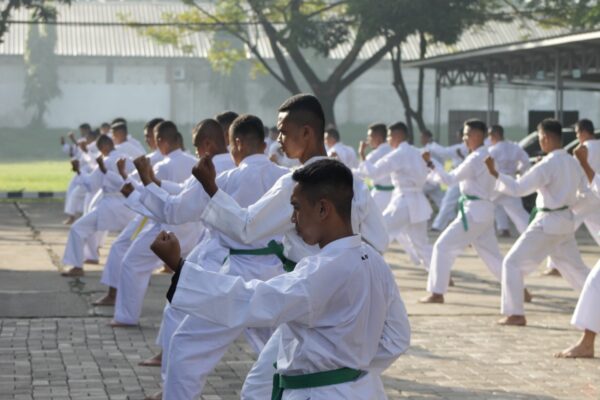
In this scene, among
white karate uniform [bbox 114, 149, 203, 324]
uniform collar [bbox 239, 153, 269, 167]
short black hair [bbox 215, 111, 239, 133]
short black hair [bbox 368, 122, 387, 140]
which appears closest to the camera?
uniform collar [bbox 239, 153, 269, 167]

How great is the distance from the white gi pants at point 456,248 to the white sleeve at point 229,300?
8.73 metres

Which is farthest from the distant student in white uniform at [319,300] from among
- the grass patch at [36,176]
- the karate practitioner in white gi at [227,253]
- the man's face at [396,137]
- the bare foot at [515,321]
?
the grass patch at [36,176]

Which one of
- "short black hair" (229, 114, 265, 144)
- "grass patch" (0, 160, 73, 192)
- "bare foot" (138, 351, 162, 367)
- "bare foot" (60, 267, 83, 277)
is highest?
"short black hair" (229, 114, 265, 144)

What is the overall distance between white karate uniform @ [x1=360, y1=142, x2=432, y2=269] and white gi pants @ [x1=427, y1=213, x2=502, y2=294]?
5.85ft

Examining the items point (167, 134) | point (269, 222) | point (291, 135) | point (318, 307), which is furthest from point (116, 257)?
point (318, 307)

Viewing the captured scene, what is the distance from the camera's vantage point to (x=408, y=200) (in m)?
15.5

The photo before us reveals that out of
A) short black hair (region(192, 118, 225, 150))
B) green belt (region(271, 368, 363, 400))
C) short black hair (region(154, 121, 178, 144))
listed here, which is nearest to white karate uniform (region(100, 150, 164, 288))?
short black hair (region(154, 121, 178, 144))

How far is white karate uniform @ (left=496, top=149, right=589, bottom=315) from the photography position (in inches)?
453

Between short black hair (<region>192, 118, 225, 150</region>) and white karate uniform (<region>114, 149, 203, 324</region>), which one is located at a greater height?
short black hair (<region>192, 118, 225, 150</region>)

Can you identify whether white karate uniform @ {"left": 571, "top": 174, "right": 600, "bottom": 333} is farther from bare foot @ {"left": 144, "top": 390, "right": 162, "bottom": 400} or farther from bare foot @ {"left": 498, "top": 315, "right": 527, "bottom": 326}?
bare foot @ {"left": 144, "top": 390, "right": 162, "bottom": 400}

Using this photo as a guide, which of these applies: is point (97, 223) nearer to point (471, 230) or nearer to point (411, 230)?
point (411, 230)

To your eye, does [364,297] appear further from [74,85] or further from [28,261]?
[74,85]

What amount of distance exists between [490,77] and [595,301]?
19.7 m

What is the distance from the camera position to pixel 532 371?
9422 mm
